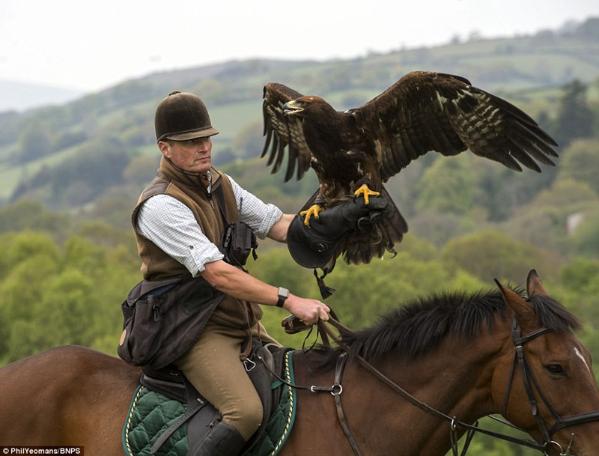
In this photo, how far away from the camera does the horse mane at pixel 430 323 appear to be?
5.98 m

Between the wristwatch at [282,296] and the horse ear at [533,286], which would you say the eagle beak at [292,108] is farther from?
the horse ear at [533,286]

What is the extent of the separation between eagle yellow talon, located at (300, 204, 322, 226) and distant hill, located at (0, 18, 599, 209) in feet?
265

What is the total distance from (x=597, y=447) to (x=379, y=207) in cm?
195

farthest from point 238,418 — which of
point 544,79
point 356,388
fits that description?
point 544,79

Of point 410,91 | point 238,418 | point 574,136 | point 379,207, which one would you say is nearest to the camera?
point 238,418

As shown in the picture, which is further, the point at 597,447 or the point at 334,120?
the point at 334,120

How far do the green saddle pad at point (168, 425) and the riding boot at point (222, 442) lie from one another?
0.16 metres

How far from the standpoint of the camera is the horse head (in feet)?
18.3

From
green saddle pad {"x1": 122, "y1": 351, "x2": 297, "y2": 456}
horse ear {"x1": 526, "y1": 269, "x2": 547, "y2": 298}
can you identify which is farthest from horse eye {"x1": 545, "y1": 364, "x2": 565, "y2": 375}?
green saddle pad {"x1": 122, "y1": 351, "x2": 297, "y2": 456}

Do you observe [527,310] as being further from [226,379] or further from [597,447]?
[226,379]

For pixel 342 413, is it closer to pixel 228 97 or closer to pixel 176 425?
pixel 176 425

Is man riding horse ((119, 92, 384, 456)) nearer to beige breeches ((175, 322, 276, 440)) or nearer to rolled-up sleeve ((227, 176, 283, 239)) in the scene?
beige breeches ((175, 322, 276, 440))

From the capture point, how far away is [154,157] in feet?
383

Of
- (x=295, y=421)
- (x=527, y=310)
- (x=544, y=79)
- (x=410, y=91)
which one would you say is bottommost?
(x=544, y=79)
